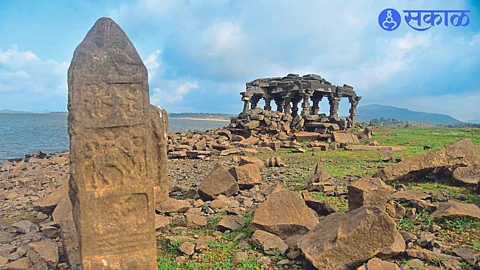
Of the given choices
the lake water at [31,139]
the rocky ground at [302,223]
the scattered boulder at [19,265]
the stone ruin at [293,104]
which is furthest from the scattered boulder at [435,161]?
the lake water at [31,139]

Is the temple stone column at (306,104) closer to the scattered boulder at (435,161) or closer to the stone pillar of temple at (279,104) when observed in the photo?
the stone pillar of temple at (279,104)

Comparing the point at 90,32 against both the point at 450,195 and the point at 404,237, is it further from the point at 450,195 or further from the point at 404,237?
the point at 450,195

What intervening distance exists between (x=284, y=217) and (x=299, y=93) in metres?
18.9

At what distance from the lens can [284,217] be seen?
12.4ft

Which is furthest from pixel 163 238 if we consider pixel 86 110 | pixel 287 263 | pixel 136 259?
pixel 86 110

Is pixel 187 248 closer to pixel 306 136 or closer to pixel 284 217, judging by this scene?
pixel 284 217

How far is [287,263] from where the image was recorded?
10.4 feet

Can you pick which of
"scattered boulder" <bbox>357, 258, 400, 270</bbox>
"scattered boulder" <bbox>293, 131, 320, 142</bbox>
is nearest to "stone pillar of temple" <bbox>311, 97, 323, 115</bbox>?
"scattered boulder" <bbox>293, 131, 320, 142</bbox>

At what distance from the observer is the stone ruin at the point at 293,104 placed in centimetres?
1779

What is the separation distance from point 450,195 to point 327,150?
23.7 feet

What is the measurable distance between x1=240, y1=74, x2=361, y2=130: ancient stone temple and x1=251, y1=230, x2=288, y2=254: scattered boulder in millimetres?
15945

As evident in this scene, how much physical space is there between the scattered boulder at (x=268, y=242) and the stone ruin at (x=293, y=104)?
1367 centimetres

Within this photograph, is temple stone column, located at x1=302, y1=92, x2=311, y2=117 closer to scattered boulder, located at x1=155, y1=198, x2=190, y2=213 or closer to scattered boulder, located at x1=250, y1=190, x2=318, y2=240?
scattered boulder, located at x1=155, y1=198, x2=190, y2=213

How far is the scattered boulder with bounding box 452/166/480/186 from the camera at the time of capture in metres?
5.71
